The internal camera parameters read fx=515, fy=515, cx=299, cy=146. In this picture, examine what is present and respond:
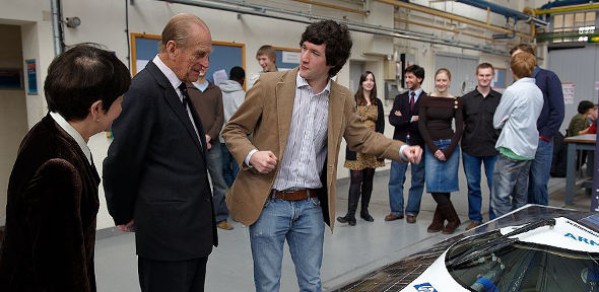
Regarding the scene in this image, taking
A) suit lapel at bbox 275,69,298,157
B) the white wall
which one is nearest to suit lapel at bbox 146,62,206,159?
suit lapel at bbox 275,69,298,157

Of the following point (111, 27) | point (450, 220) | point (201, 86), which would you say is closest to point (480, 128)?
point (450, 220)

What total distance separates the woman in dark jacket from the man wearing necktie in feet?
0.60

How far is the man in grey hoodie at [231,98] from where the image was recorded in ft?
18.2

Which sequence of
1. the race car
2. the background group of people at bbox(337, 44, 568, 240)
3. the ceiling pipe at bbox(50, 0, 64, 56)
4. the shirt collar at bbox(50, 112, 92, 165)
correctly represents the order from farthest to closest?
the background group of people at bbox(337, 44, 568, 240) < the ceiling pipe at bbox(50, 0, 64, 56) < the race car < the shirt collar at bbox(50, 112, 92, 165)

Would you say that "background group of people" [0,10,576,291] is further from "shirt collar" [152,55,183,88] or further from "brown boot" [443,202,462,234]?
"brown boot" [443,202,462,234]

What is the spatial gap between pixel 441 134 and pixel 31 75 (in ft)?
12.8

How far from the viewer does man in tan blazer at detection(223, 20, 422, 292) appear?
2379 mm

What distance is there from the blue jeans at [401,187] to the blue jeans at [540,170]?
1.09 meters

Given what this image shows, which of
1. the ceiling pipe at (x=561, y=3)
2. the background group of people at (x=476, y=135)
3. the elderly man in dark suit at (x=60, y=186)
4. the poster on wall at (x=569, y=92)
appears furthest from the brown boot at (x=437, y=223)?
the poster on wall at (x=569, y=92)

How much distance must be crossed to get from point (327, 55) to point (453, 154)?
120 inches

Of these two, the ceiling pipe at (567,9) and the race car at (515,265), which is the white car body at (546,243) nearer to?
the race car at (515,265)

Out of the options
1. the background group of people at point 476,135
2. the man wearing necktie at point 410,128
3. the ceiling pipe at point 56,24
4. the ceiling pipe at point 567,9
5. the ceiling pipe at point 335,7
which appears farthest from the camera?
the ceiling pipe at point 567,9

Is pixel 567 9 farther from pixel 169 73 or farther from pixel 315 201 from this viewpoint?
pixel 169 73

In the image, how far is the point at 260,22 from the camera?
6.52 meters
